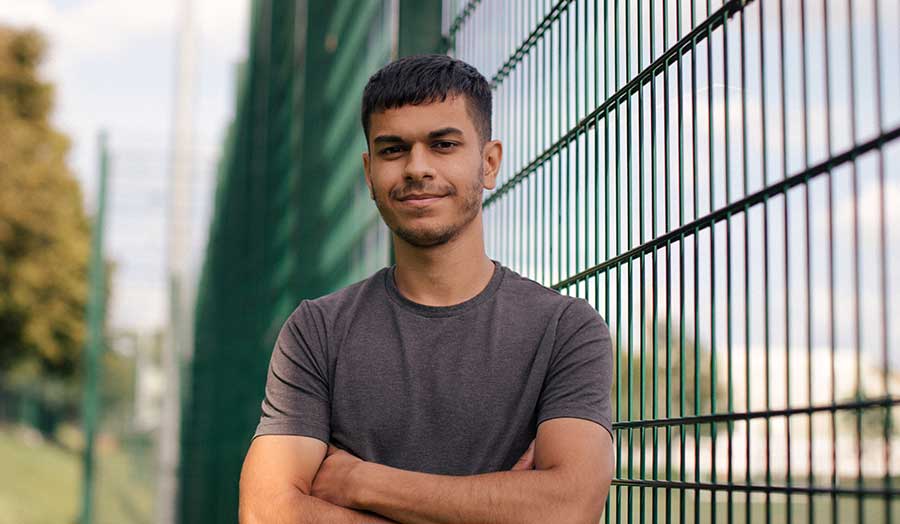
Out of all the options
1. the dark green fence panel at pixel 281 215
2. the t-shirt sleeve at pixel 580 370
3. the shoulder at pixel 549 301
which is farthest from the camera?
the dark green fence panel at pixel 281 215

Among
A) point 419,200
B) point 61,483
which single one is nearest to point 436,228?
point 419,200

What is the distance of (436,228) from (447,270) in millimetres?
119

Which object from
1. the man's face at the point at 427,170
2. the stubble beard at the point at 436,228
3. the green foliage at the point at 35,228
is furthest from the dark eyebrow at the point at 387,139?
the green foliage at the point at 35,228

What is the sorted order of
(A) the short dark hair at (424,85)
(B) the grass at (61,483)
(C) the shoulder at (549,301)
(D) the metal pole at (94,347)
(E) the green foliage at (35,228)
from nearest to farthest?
(C) the shoulder at (549,301), (A) the short dark hair at (424,85), (D) the metal pole at (94,347), (B) the grass at (61,483), (E) the green foliage at (35,228)

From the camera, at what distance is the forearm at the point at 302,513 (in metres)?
2.93

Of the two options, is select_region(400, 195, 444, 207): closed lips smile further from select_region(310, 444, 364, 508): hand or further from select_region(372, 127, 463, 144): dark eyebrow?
select_region(310, 444, 364, 508): hand

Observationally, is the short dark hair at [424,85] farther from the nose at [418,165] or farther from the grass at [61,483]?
the grass at [61,483]

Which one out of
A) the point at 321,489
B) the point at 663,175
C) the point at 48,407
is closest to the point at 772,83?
the point at 663,175

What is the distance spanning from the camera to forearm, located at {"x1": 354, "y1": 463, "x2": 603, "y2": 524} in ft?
9.02

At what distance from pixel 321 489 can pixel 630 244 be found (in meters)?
0.87

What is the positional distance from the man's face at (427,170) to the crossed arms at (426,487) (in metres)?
0.53

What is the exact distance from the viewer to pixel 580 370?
9.49ft

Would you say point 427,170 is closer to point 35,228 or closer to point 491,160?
point 491,160

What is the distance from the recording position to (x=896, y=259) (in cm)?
175
